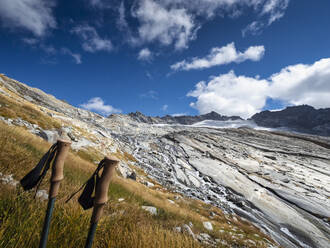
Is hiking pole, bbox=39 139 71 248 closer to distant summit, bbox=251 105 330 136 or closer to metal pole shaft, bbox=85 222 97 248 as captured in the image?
metal pole shaft, bbox=85 222 97 248

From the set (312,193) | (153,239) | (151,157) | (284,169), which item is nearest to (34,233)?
(153,239)

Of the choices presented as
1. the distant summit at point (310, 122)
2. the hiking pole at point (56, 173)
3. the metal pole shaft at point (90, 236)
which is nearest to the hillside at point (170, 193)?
the hiking pole at point (56, 173)

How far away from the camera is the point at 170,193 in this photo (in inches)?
725

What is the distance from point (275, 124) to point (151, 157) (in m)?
211

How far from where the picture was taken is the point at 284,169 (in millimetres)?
41906

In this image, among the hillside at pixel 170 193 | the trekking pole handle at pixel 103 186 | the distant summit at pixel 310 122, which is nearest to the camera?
the trekking pole handle at pixel 103 186

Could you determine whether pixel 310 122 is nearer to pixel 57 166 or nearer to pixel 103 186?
pixel 103 186

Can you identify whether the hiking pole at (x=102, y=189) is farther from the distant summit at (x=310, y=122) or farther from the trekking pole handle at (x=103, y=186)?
the distant summit at (x=310, y=122)

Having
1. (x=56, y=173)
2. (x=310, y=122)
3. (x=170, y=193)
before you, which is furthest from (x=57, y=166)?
(x=310, y=122)

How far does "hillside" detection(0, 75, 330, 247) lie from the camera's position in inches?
99.6

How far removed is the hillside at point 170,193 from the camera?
8.30ft

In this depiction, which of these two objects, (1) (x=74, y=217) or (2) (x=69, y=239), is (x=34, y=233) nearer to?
(2) (x=69, y=239)

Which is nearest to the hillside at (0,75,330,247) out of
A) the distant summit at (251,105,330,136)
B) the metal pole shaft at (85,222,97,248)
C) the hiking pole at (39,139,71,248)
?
the hiking pole at (39,139,71,248)

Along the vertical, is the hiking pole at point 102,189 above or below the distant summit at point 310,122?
below
